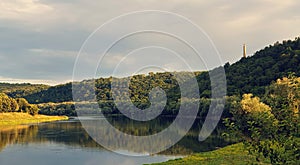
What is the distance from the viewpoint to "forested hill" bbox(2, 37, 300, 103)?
276ft

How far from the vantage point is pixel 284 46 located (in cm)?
9919

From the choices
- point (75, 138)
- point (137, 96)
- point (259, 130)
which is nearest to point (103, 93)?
point (137, 96)

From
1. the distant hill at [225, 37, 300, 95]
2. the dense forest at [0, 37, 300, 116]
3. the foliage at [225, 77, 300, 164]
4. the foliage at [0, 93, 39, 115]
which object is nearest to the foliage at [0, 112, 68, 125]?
the foliage at [0, 93, 39, 115]

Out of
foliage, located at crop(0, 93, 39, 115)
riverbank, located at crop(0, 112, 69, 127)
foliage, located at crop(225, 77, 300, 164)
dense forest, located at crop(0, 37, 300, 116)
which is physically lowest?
riverbank, located at crop(0, 112, 69, 127)

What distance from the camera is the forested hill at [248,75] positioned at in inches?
3312

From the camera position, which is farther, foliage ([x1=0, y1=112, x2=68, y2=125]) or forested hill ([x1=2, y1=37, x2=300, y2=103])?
foliage ([x1=0, y1=112, x2=68, y2=125])

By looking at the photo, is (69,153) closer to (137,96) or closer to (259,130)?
(259,130)

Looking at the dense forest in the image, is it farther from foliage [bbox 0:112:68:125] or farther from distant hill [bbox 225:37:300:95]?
foliage [bbox 0:112:68:125]

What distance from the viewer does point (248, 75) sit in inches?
3659

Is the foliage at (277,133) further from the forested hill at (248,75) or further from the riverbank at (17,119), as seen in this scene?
the riverbank at (17,119)

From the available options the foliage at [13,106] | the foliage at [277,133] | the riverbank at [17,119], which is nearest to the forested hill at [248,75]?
the riverbank at [17,119]

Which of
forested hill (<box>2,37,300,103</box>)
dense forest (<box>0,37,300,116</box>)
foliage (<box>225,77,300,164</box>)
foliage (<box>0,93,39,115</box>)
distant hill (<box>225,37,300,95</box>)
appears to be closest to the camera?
foliage (<box>225,77,300,164</box>)

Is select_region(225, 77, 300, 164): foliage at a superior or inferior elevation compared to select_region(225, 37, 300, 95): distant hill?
inferior

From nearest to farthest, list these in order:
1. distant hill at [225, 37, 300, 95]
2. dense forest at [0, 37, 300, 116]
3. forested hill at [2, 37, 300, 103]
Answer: distant hill at [225, 37, 300, 95] → forested hill at [2, 37, 300, 103] → dense forest at [0, 37, 300, 116]
